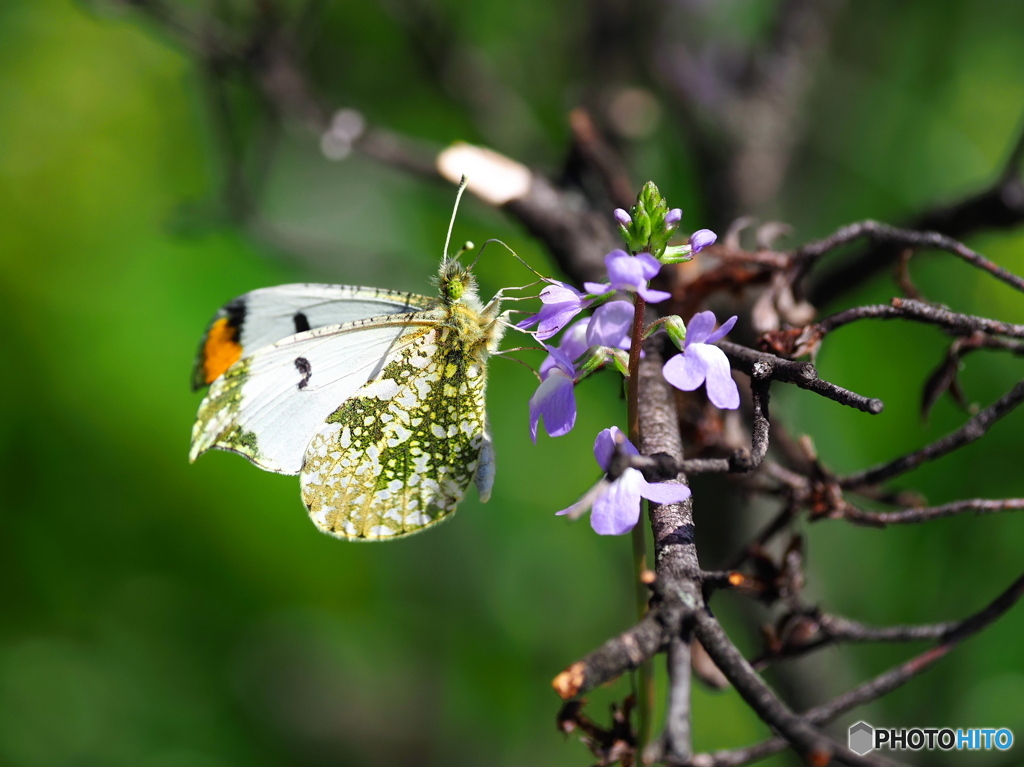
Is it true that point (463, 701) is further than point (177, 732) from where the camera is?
Yes

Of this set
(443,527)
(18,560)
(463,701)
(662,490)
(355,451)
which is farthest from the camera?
(443,527)

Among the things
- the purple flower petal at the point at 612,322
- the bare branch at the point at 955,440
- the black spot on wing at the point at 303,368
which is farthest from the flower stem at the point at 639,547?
the black spot on wing at the point at 303,368

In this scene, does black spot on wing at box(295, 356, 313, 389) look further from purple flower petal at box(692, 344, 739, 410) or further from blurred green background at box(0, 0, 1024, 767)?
purple flower petal at box(692, 344, 739, 410)

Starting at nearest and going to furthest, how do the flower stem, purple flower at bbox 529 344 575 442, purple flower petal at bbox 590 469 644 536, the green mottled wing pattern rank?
purple flower petal at bbox 590 469 644 536 → the flower stem → purple flower at bbox 529 344 575 442 → the green mottled wing pattern

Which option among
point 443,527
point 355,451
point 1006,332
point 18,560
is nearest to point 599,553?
point 443,527

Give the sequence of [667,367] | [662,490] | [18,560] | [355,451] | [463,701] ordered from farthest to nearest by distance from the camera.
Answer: [463,701] < [18,560] < [355,451] < [667,367] < [662,490]

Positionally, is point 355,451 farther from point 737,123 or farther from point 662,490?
point 737,123

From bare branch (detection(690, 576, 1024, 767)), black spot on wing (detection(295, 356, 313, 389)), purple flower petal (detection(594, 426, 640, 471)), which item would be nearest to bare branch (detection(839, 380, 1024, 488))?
bare branch (detection(690, 576, 1024, 767))
